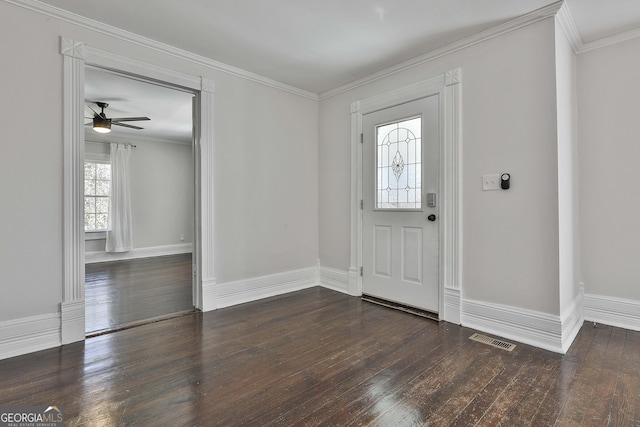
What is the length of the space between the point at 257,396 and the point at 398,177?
8.25ft

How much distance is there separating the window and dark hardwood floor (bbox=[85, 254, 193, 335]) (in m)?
0.89

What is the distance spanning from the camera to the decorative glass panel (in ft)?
11.1

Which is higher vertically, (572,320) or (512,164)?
(512,164)

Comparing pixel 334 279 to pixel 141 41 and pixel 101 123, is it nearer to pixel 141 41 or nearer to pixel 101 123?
pixel 141 41

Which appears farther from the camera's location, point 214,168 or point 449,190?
point 214,168

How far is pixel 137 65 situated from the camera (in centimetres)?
296

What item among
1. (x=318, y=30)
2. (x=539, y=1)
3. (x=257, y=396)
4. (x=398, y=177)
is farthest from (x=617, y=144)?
(x=257, y=396)

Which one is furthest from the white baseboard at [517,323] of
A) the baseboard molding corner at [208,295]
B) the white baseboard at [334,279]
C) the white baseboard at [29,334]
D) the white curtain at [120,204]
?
the white curtain at [120,204]

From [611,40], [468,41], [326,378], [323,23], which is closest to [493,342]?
[326,378]

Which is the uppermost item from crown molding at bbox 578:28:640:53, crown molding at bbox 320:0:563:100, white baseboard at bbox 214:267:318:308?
crown molding at bbox 320:0:563:100

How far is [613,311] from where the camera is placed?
292 centimetres

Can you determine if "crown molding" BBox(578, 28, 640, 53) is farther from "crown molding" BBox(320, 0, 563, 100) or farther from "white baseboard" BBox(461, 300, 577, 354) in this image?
"white baseboard" BBox(461, 300, 577, 354)

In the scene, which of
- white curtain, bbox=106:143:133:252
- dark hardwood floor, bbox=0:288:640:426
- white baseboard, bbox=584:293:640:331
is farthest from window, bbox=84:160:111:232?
white baseboard, bbox=584:293:640:331

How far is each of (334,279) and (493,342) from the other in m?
2.06
